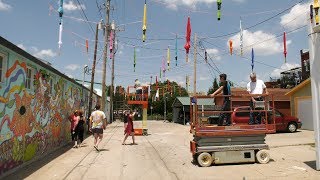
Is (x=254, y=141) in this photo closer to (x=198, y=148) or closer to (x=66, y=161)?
(x=198, y=148)

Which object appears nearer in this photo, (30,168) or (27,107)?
(30,168)

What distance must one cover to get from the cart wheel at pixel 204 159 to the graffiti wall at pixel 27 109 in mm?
5260

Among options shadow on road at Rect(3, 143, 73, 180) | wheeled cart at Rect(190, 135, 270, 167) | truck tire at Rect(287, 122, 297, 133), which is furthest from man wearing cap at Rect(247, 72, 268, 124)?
truck tire at Rect(287, 122, 297, 133)

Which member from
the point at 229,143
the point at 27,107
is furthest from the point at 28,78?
the point at 229,143

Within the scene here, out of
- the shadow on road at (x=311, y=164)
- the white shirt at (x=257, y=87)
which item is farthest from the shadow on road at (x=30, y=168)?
the shadow on road at (x=311, y=164)

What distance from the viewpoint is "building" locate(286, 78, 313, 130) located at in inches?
976

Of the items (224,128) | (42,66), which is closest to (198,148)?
(224,128)

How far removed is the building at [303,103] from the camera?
81.4ft

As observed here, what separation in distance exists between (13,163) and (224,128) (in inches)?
239

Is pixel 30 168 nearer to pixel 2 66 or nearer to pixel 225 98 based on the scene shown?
pixel 2 66

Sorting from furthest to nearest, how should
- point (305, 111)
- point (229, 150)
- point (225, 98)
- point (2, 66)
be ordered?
point (305, 111)
point (225, 98)
point (229, 150)
point (2, 66)

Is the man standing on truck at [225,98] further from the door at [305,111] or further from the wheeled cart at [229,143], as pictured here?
the door at [305,111]

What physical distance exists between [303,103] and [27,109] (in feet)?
71.4

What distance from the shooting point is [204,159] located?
32.1 feet
